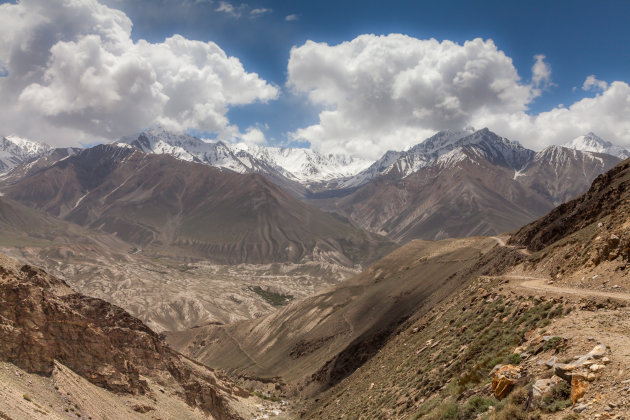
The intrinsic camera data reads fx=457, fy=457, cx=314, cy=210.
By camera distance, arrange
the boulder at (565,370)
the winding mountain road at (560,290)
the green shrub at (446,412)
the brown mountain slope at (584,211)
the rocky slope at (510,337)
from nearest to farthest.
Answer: the boulder at (565,370)
the rocky slope at (510,337)
the green shrub at (446,412)
the winding mountain road at (560,290)
the brown mountain slope at (584,211)

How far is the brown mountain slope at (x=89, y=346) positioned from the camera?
38.3 metres

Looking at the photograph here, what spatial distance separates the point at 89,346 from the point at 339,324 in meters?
67.2

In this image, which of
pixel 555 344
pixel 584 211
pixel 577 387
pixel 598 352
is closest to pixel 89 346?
pixel 555 344

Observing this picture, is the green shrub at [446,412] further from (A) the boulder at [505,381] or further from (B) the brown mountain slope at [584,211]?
(B) the brown mountain slope at [584,211]

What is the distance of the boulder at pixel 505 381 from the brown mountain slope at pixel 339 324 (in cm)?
5175

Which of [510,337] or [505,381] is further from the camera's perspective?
[510,337]

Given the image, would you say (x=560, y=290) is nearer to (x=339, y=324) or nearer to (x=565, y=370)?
(x=565, y=370)

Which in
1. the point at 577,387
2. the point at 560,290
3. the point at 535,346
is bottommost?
the point at 535,346

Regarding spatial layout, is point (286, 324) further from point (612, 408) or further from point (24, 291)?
point (612, 408)

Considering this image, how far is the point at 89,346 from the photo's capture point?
4622cm

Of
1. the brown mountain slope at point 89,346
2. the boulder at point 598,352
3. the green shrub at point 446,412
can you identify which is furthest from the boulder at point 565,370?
the brown mountain slope at point 89,346

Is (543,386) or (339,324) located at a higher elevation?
(543,386)

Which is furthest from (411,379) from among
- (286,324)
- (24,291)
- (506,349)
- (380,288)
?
(286,324)

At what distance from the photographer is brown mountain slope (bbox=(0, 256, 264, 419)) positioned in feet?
126
